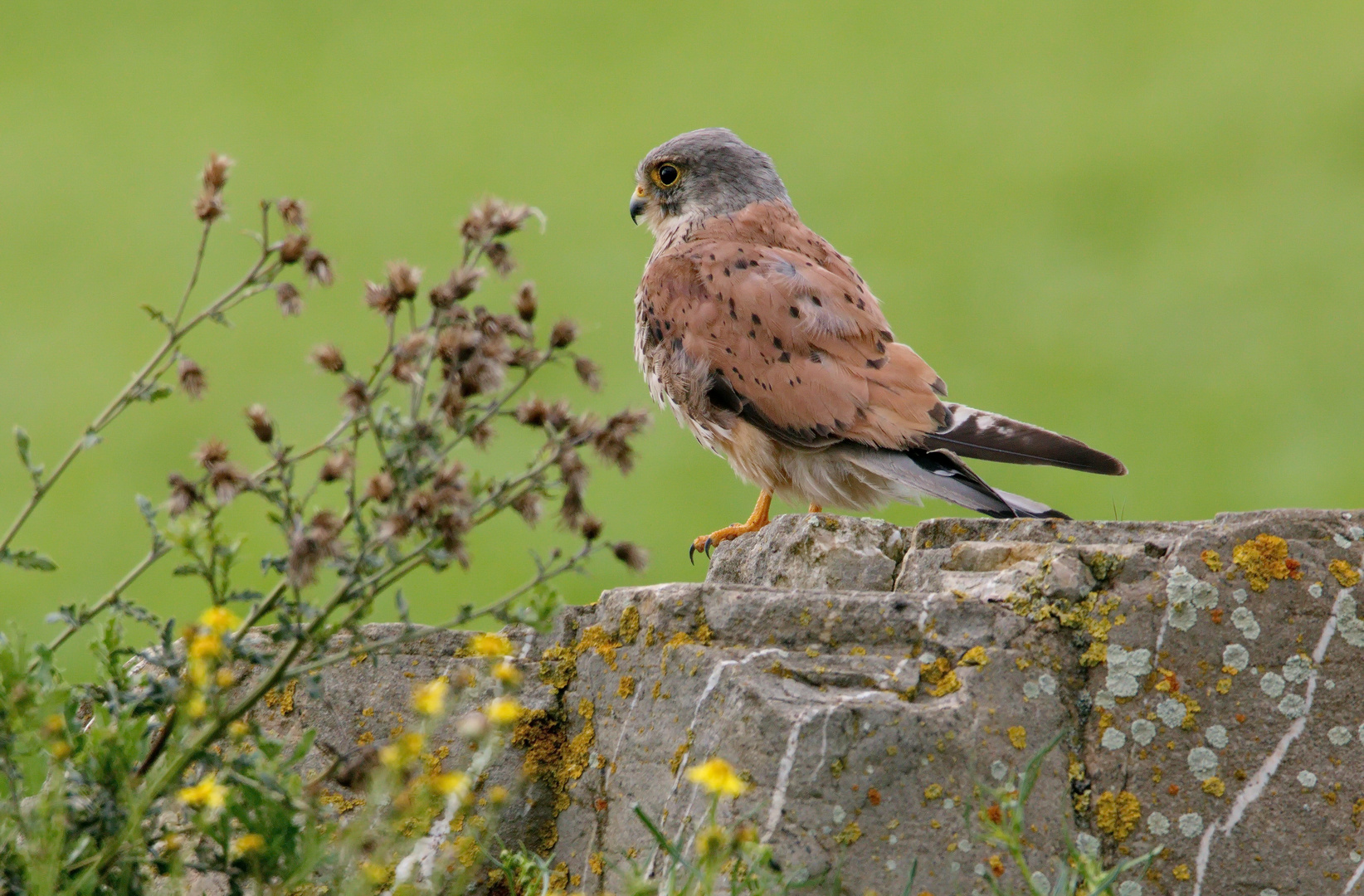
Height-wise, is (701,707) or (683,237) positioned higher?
(683,237)

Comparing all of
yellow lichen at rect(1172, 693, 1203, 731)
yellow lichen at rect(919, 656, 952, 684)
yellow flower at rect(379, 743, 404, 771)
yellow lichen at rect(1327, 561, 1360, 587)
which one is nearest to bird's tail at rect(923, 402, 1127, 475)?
yellow lichen at rect(1327, 561, 1360, 587)

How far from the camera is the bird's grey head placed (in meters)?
4.10

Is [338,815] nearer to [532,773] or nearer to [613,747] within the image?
[532,773]

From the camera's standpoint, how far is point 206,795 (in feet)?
4.98

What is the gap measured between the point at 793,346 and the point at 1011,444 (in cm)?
69

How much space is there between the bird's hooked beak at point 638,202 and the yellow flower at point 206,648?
2875mm

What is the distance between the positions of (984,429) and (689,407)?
0.84m

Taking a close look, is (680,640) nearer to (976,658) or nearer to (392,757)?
(976,658)

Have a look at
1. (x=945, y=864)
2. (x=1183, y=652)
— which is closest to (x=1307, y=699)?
(x=1183, y=652)

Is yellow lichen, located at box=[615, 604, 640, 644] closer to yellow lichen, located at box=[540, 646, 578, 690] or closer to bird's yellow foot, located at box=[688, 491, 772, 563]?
yellow lichen, located at box=[540, 646, 578, 690]

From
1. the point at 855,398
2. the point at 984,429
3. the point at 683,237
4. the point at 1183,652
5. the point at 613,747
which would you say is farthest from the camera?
the point at 683,237

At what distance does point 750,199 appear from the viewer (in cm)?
408

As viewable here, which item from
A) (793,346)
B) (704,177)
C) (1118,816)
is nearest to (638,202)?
(704,177)

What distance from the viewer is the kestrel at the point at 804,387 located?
2941 millimetres
